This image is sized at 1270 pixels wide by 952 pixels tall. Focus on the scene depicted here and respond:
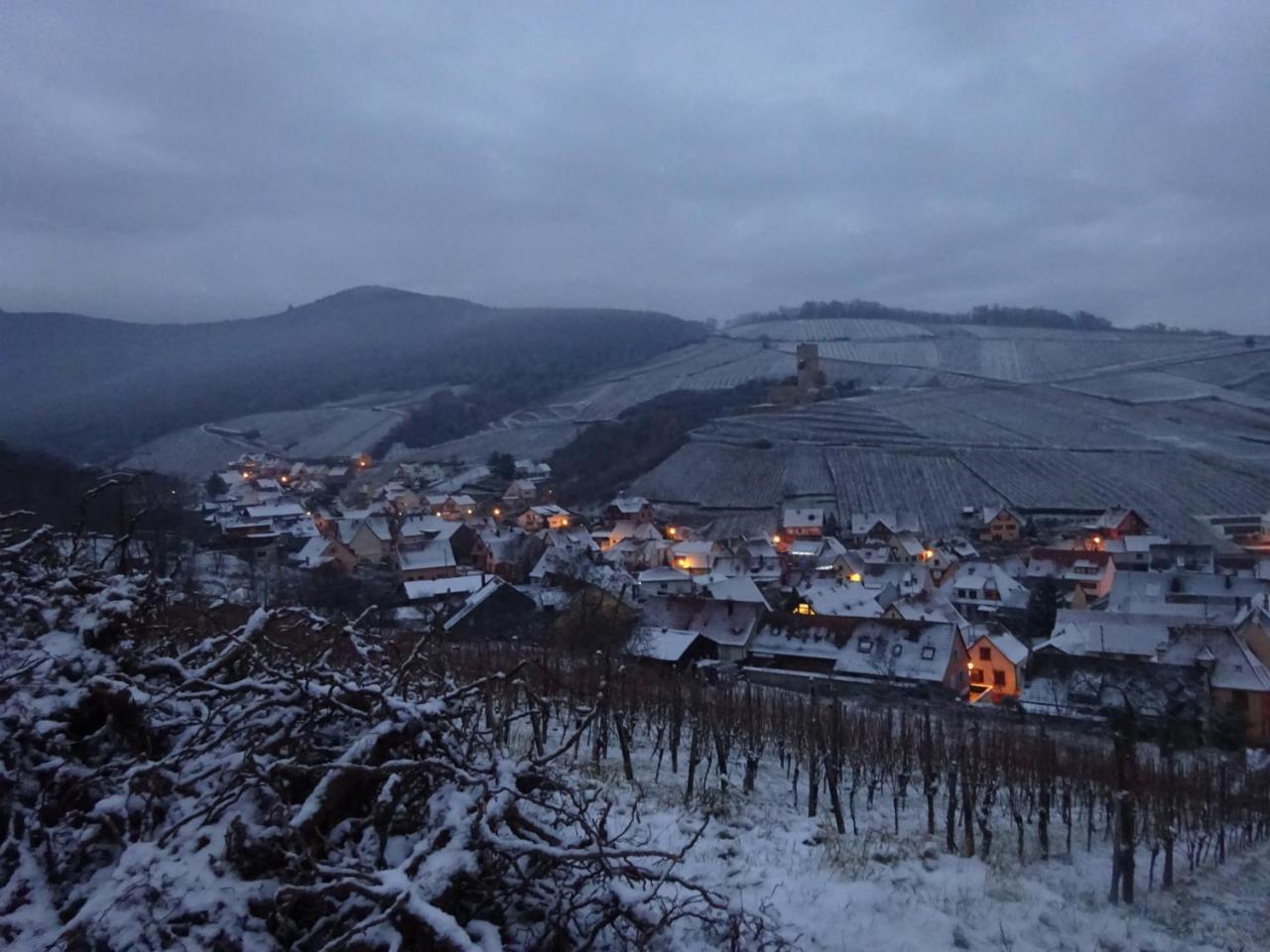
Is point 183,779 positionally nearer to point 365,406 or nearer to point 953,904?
point 953,904

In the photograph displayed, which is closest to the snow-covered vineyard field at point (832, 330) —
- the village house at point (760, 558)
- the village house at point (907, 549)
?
the village house at point (907, 549)

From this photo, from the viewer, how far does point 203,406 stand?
8750cm

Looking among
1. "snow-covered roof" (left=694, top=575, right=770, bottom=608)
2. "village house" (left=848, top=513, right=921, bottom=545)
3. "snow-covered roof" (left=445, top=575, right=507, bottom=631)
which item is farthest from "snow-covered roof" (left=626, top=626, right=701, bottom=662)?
"village house" (left=848, top=513, right=921, bottom=545)

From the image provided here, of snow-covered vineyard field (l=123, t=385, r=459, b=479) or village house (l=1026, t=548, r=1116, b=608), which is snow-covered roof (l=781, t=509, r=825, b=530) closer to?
village house (l=1026, t=548, r=1116, b=608)

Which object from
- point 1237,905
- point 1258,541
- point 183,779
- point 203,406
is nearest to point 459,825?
point 183,779

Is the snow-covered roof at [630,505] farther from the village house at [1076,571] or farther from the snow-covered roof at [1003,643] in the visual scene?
the snow-covered roof at [1003,643]

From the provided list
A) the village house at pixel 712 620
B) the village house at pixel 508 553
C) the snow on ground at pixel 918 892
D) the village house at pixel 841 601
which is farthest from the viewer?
the village house at pixel 508 553

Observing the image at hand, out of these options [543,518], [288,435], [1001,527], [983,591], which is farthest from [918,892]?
[288,435]

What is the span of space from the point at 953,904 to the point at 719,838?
1426mm

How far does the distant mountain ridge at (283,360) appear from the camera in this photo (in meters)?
77.5

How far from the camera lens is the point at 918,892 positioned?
14.8ft

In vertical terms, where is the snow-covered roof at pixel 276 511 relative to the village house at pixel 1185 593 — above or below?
above

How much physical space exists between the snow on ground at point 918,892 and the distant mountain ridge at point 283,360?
5202 cm

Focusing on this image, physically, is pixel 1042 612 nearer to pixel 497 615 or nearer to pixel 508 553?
pixel 497 615
